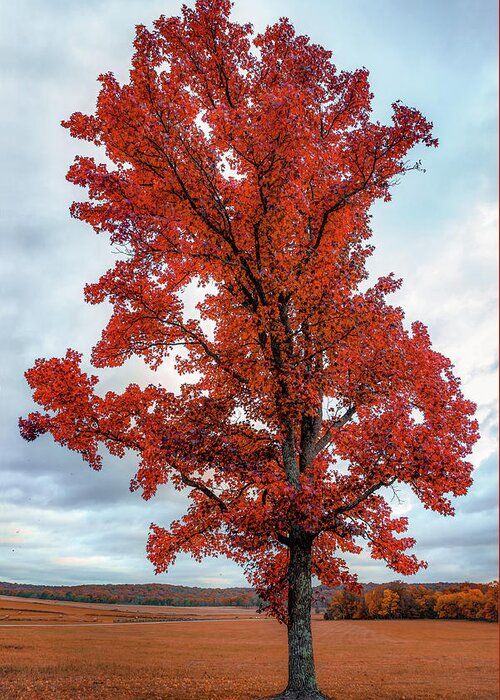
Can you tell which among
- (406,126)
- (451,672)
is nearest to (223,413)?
(406,126)

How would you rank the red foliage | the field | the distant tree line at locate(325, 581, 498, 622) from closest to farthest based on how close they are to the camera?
the red foliage → the field → the distant tree line at locate(325, 581, 498, 622)

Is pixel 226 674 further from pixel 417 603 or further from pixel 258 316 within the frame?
pixel 417 603

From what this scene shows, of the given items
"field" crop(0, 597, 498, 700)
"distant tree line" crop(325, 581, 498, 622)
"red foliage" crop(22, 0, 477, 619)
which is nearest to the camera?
"red foliage" crop(22, 0, 477, 619)

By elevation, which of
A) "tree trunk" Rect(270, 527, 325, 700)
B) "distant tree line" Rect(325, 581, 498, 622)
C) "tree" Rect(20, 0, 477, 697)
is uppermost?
"tree" Rect(20, 0, 477, 697)

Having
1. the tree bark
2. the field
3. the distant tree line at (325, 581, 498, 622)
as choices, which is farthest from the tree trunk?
the distant tree line at (325, 581, 498, 622)

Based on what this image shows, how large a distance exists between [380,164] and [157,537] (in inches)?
465

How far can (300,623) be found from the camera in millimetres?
13859

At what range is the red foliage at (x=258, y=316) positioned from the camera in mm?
12734

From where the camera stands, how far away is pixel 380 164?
45.3ft

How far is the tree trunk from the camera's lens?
13328 millimetres

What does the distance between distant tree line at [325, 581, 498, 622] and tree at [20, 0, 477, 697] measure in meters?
89.5

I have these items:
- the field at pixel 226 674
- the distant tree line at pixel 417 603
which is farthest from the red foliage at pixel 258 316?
the distant tree line at pixel 417 603

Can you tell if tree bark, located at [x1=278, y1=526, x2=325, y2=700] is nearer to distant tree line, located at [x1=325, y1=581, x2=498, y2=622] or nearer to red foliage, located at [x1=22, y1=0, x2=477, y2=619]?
red foliage, located at [x1=22, y1=0, x2=477, y2=619]

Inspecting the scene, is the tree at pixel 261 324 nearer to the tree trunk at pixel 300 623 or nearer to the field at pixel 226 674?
the tree trunk at pixel 300 623
